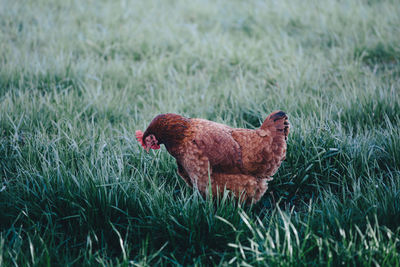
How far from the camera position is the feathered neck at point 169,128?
90.7 inches

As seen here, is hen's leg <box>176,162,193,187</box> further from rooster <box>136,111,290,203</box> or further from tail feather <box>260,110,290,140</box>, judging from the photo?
tail feather <box>260,110,290,140</box>

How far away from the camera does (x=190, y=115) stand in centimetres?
352

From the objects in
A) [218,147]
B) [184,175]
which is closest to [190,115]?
[184,175]

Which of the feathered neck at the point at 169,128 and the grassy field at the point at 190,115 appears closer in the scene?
the grassy field at the point at 190,115

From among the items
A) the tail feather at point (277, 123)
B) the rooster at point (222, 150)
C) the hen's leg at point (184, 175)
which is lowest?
the hen's leg at point (184, 175)

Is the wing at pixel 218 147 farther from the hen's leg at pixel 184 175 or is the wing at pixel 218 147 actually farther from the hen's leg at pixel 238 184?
the hen's leg at pixel 184 175

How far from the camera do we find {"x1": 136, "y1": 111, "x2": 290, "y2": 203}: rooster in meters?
2.28

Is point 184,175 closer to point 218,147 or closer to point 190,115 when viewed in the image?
point 218,147

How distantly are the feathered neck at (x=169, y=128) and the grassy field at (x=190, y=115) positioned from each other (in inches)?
15.1

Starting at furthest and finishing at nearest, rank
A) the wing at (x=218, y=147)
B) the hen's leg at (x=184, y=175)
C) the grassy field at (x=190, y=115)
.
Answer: the hen's leg at (x=184, y=175)
the wing at (x=218, y=147)
the grassy field at (x=190, y=115)

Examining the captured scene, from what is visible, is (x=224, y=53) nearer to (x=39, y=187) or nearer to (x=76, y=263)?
(x=39, y=187)

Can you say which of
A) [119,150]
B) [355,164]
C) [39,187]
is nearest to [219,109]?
[119,150]

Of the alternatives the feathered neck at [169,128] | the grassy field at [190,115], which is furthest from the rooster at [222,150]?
the grassy field at [190,115]

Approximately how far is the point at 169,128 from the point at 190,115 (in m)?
1.23
